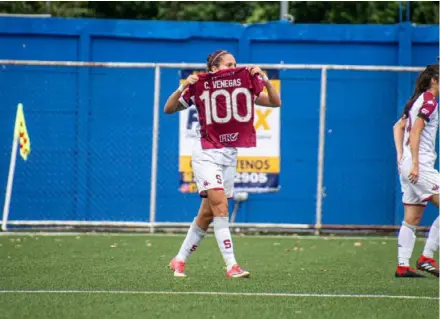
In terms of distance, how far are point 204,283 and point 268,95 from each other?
68.5 inches

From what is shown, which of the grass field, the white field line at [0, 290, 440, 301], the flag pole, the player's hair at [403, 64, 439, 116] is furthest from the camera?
the flag pole

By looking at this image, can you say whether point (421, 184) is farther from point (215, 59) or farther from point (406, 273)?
point (215, 59)

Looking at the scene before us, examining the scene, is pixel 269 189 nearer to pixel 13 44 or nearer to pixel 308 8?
pixel 13 44

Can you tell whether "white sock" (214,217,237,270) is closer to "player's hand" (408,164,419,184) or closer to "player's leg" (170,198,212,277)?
"player's leg" (170,198,212,277)

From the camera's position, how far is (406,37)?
1662cm

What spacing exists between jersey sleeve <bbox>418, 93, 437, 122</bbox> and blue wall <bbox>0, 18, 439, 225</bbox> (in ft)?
21.0

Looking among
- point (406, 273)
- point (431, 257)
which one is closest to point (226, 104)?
point (406, 273)

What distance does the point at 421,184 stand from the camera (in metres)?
10.5

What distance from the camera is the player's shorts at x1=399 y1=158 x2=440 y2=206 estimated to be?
34.2 feet

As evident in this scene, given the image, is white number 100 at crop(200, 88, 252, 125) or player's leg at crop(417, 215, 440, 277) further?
player's leg at crop(417, 215, 440, 277)

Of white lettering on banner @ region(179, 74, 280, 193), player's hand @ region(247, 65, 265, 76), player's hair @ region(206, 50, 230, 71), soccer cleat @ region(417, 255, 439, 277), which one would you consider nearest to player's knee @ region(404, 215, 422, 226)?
soccer cleat @ region(417, 255, 439, 277)

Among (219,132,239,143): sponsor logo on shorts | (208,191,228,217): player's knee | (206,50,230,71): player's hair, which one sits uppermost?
(206,50,230,71): player's hair

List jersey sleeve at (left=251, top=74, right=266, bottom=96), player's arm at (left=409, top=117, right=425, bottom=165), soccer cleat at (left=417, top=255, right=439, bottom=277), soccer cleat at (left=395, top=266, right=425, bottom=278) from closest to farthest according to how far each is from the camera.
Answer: jersey sleeve at (left=251, top=74, right=266, bottom=96)
player's arm at (left=409, top=117, right=425, bottom=165)
soccer cleat at (left=395, top=266, right=425, bottom=278)
soccer cleat at (left=417, top=255, right=439, bottom=277)

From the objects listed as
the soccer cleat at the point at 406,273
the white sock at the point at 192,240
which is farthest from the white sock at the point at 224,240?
the soccer cleat at the point at 406,273
